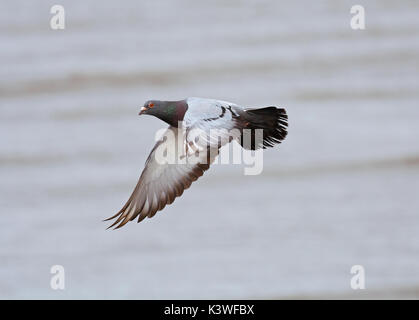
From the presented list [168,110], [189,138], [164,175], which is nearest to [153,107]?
[168,110]

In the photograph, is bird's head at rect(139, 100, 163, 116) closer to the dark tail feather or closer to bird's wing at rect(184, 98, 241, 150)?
bird's wing at rect(184, 98, 241, 150)

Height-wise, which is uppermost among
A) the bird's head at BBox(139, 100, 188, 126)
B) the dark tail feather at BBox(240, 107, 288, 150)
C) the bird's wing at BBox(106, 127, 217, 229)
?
the bird's head at BBox(139, 100, 188, 126)

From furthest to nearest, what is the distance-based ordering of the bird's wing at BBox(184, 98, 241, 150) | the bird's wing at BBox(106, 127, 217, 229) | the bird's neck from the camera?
the bird's wing at BBox(106, 127, 217, 229) → the bird's neck → the bird's wing at BBox(184, 98, 241, 150)

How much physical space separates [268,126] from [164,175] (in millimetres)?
521

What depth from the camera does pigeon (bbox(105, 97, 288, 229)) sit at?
363cm

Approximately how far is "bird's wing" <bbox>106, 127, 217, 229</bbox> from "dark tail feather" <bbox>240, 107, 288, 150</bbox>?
186 millimetres

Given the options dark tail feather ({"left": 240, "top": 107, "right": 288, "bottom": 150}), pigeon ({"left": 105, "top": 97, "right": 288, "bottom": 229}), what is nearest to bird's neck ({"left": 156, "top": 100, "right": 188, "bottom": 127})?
pigeon ({"left": 105, "top": 97, "right": 288, "bottom": 229})

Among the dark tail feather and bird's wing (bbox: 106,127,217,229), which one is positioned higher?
the dark tail feather

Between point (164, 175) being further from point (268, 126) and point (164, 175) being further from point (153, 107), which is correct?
point (268, 126)

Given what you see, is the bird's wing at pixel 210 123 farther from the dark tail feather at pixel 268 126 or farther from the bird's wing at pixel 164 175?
the bird's wing at pixel 164 175

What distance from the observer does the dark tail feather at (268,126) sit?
3.91 meters

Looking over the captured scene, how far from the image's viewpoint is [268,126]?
13.0 ft

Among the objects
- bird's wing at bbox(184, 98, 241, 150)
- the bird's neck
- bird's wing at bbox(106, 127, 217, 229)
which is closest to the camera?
bird's wing at bbox(184, 98, 241, 150)

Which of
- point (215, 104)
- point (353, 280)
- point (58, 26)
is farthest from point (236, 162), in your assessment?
point (215, 104)
